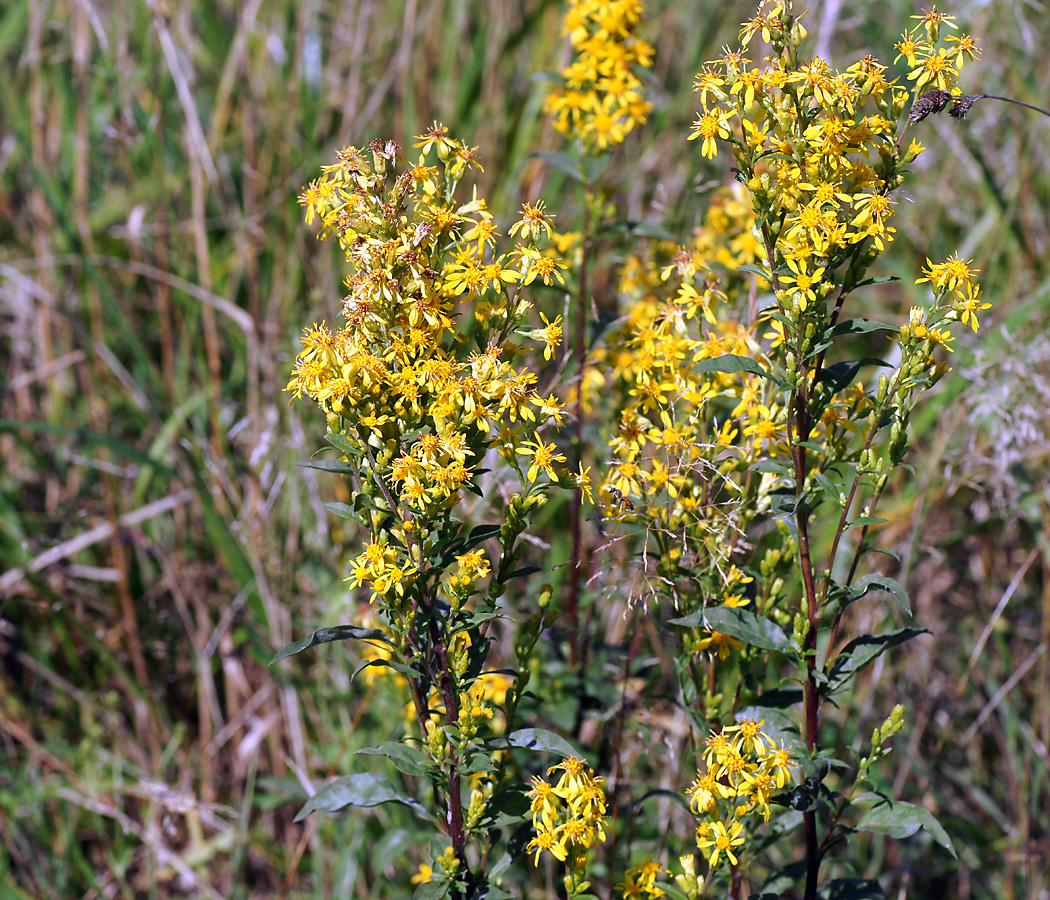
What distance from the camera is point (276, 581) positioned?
10.6ft

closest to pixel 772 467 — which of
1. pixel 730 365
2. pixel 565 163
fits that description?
pixel 730 365

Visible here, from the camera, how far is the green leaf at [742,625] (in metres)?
1.73

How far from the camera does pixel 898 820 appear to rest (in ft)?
5.67

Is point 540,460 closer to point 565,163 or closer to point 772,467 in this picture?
point 772,467

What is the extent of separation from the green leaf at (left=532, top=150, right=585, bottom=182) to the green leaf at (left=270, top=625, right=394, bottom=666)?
1620mm

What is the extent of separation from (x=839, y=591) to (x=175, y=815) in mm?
2394

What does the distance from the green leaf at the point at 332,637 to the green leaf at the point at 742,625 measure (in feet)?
1.82

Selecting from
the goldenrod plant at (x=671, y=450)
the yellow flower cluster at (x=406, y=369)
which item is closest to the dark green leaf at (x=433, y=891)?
the goldenrod plant at (x=671, y=450)

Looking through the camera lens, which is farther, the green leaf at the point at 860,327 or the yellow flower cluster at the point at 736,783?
the yellow flower cluster at the point at 736,783

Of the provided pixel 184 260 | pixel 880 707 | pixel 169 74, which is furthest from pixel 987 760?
pixel 169 74

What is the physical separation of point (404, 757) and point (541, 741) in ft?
0.87

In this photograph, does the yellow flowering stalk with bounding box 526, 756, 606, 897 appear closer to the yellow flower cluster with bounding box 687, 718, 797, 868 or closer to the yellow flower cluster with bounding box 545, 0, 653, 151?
the yellow flower cluster with bounding box 687, 718, 797, 868

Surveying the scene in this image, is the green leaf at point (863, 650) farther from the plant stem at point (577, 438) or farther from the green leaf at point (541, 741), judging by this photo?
the plant stem at point (577, 438)

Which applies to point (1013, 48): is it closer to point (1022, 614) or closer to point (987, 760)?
point (1022, 614)
